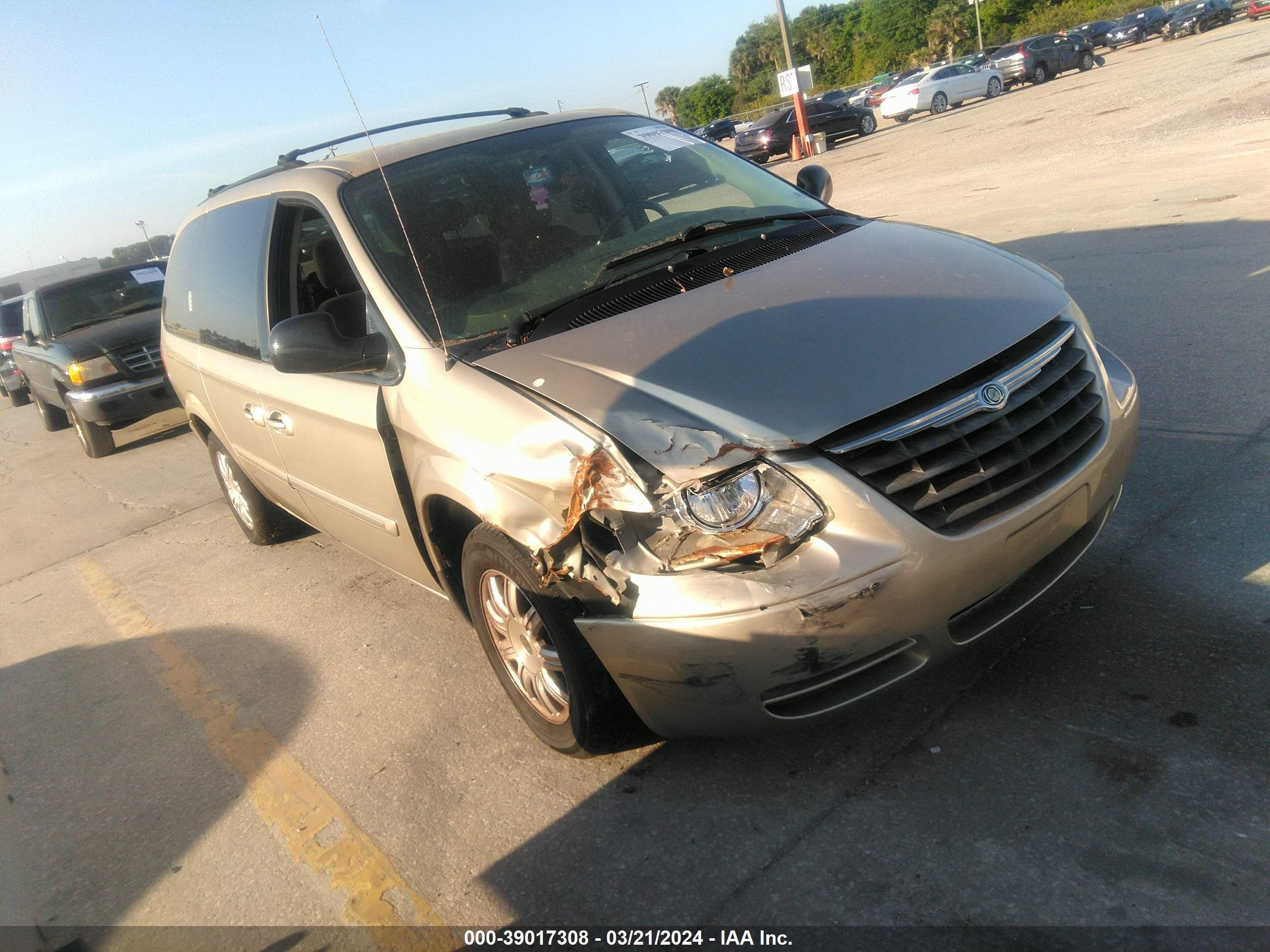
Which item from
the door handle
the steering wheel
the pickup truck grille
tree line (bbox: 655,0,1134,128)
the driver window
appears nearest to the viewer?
the steering wheel

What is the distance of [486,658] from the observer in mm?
4074

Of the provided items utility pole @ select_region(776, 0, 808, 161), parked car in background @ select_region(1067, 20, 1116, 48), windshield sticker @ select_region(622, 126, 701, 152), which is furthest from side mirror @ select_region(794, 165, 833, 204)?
parked car in background @ select_region(1067, 20, 1116, 48)

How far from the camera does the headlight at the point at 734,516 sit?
2.46 meters

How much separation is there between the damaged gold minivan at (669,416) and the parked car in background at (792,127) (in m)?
27.8

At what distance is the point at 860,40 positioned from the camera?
95625 millimetres

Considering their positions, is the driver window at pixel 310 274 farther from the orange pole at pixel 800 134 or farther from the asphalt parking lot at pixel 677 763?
the orange pole at pixel 800 134

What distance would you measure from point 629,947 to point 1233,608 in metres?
2.13

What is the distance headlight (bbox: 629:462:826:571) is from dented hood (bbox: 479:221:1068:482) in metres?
0.06

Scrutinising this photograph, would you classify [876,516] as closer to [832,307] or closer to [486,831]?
[832,307]

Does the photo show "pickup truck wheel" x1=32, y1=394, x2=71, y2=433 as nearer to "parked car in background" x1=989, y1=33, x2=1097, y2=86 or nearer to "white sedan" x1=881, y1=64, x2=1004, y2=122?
"white sedan" x1=881, y1=64, x2=1004, y2=122

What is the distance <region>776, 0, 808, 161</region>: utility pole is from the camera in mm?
28266

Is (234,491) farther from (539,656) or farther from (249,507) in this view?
(539,656)

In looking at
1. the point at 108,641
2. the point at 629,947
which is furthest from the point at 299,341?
the point at 108,641

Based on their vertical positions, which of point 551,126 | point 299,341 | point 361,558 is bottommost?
point 361,558
